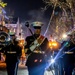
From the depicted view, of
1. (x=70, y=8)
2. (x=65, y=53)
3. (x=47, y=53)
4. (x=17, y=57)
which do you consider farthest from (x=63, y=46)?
(x=70, y=8)

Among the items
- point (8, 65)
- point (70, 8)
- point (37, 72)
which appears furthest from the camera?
point (70, 8)

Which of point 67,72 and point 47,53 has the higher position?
point 47,53

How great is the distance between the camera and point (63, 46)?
10.9 metres

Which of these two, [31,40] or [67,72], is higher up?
[31,40]

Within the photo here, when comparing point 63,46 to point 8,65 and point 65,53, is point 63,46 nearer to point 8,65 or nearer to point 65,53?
point 65,53

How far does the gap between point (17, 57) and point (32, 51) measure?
2.70 metres

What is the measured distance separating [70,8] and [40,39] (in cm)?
2559

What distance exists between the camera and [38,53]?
26.7 feet

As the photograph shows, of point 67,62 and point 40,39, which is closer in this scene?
point 40,39

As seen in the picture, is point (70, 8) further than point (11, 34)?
Yes

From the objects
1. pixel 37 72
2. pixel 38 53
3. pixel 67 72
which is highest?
pixel 38 53

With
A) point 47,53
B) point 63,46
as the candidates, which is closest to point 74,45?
point 63,46

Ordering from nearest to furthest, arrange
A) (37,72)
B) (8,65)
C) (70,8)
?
1. (37,72)
2. (8,65)
3. (70,8)

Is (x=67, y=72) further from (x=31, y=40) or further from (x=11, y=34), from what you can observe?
(x=31, y=40)
